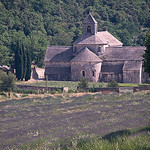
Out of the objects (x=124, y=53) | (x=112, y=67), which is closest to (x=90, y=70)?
(x=112, y=67)

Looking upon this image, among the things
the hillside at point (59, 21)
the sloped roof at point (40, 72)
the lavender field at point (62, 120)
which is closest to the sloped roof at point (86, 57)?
the sloped roof at point (40, 72)

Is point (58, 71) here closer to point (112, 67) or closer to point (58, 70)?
point (58, 70)

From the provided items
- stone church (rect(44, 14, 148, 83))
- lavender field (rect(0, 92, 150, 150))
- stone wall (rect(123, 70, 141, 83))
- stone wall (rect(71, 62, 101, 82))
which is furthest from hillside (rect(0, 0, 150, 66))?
lavender field (rect(0, 92, 150, 150))

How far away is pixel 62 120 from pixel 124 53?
160ft

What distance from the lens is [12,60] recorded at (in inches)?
3949

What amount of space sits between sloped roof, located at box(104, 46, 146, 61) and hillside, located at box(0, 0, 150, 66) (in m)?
18.1

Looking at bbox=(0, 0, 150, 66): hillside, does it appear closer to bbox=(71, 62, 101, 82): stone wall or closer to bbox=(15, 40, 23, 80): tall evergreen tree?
bbox=(15, 40, 23, 80): tall evergreen tree

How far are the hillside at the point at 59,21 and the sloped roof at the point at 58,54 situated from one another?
31.6 ft

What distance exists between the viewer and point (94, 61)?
86.1m

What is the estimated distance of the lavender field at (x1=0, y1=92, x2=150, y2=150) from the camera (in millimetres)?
31500

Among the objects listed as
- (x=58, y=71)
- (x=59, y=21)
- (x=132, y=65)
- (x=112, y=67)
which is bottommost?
(x=58, y=71)

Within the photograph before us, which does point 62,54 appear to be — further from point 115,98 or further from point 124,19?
point 124,19

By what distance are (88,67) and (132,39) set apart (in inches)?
1935

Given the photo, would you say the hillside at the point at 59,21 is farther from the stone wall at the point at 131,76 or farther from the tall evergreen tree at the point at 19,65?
the stone wall at the point at 131,76
